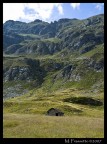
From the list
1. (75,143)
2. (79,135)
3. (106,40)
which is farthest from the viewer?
(79,135)

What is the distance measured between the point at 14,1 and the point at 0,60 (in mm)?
3397

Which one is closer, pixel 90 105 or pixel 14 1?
pixel 14 1

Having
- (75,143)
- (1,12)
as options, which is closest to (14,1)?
(1,12)

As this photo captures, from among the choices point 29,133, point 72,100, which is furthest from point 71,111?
point 29,133

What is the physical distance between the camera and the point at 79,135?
69.3 ft

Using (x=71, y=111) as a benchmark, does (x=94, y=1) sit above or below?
above

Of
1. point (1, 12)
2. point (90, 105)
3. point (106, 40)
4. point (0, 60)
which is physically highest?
point (1, 12)

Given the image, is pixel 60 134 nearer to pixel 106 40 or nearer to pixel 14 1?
pixel 106 40

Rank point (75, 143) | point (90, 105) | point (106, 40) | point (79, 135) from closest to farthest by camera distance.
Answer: point (75, 143)
point (106, 40)
point (79, 135)
point (90, 105)

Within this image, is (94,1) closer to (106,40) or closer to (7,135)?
(106,40)

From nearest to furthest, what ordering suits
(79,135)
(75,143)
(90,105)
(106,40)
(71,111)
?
(75,143) → (106,40) → (79,135) → (71,111) → (90,105)

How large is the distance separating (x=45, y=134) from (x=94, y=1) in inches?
410

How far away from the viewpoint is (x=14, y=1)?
1627cm

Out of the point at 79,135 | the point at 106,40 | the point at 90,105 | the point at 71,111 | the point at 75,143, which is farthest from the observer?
the point at 90,105
